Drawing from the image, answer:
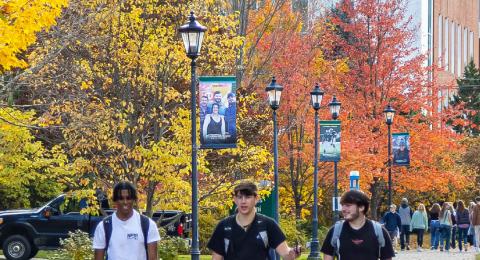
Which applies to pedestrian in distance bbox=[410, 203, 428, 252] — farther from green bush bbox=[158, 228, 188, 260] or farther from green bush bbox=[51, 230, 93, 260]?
green bush bbox=[51, 230, 93, 260]

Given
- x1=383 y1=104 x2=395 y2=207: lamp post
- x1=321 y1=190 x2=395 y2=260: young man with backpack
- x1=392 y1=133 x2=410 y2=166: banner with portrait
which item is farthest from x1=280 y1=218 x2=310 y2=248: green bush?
x1=321 y1=190 x2=395 y2=260: young man with backpack

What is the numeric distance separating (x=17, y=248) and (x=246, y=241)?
19.8 m

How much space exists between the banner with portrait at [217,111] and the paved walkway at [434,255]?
11.2 metres

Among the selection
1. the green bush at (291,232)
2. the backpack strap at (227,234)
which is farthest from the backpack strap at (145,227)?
the green bush at (291,232)

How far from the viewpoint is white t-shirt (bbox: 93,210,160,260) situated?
934 centimetres

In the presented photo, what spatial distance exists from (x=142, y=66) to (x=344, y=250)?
47.6 ft

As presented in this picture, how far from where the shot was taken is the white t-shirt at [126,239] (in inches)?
368

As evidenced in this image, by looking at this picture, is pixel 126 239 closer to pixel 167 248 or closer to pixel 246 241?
pixel 246 241

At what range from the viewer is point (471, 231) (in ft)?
119

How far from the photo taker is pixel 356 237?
31.5 feet

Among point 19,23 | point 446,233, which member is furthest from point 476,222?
point 19,23

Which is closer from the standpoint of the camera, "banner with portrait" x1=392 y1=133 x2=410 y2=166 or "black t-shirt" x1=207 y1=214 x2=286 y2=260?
"black t-shirt" x1=207 y1=214 x2=286 y2=260

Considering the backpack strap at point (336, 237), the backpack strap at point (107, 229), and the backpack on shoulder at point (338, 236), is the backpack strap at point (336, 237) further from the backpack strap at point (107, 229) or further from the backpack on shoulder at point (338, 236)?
the backpack strap at point (107, 229)

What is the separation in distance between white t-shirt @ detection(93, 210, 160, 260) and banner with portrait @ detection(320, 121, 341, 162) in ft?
70.4
